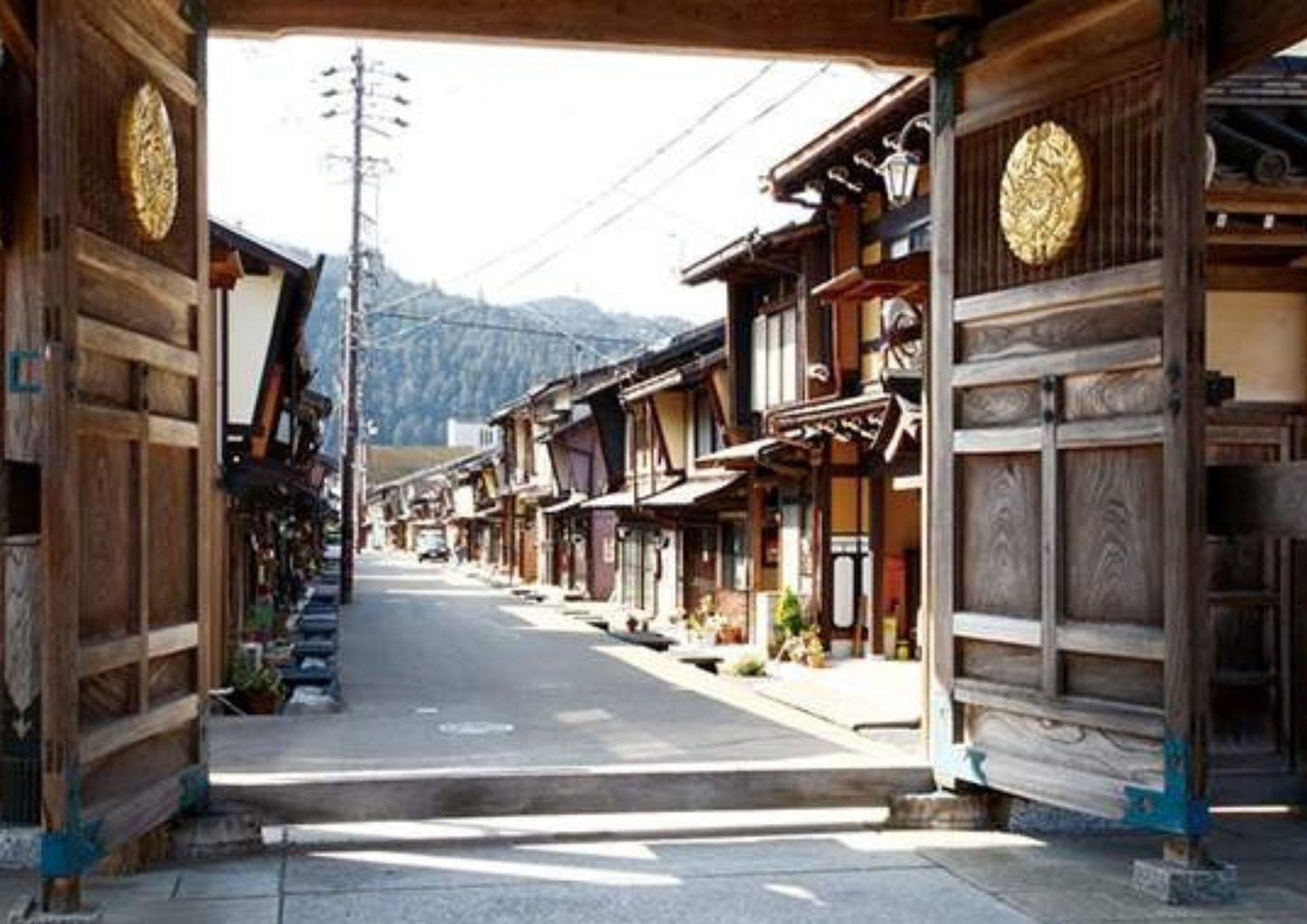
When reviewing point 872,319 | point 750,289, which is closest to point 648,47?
point 872,319

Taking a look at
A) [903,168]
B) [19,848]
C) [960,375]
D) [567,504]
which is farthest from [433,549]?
[19,848]

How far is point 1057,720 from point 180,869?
467 centimetres

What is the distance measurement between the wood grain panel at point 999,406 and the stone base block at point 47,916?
17.2 ft

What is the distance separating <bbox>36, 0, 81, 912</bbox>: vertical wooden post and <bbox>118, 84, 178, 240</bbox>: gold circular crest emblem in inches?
30.6

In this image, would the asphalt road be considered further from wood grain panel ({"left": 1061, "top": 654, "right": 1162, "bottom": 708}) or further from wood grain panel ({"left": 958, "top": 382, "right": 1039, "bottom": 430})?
wood grain panel ({"left": 958, "top": 382, "right": 1039, "bottom": 430})

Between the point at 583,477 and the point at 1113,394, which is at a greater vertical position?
the point at 1113,394

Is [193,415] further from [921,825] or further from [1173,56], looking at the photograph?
[1173,56]

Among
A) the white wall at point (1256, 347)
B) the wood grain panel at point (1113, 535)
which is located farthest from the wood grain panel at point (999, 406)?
the white wall at point (1256, 347)

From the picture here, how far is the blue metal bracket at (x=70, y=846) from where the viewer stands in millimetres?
6082

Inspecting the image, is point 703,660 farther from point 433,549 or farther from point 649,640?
point 433,549

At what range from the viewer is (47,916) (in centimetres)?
611

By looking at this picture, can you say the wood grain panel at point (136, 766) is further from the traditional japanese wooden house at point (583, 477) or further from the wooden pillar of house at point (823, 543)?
the traditional japanese wooden house at point (583, 477)

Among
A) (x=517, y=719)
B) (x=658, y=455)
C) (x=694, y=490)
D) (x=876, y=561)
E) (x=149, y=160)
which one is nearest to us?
(x=149, y=160)

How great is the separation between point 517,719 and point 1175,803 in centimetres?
1060
